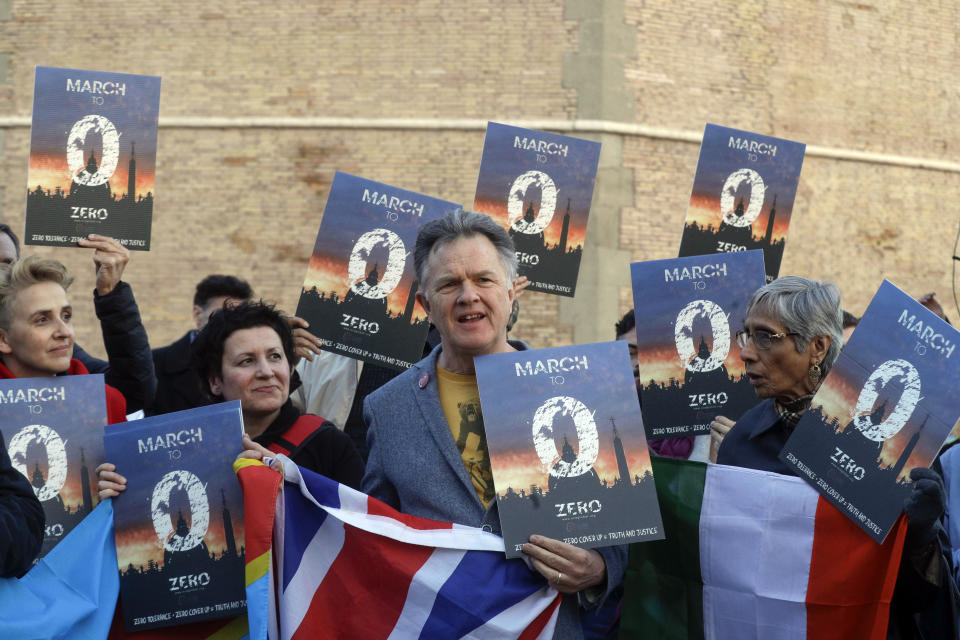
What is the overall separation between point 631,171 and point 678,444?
10.1 m

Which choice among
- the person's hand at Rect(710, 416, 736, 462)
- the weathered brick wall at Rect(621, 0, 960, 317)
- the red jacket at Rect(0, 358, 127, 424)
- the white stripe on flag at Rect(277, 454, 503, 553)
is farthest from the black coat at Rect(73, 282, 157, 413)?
the weathered brick wall at Rect(621, 0, 960, 317)

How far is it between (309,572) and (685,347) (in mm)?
1702

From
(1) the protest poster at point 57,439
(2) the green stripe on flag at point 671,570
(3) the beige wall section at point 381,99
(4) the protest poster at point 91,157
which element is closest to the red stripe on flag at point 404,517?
(2) the green stripe on flag at point 671,570

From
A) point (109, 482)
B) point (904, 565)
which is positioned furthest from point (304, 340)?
point (904, 565)

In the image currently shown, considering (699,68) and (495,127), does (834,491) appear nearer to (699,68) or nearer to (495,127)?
(495,127)

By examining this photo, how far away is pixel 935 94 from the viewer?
16234 mm

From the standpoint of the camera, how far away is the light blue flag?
10.3 ft

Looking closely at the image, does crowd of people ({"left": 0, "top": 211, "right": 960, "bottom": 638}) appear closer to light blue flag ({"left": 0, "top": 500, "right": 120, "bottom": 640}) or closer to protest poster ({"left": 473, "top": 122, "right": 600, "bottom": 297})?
light blue flag ({"left": 0, "top": 500, "right": 120, "bottom": 640})

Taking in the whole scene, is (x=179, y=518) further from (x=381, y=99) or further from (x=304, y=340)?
(x=381, y=99)

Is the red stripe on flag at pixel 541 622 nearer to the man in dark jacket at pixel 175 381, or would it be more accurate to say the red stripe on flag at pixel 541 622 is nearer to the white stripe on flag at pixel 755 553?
the white stripe on flag at pixel 755 553

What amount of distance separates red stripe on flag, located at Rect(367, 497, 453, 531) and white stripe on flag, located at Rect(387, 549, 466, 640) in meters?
0.08

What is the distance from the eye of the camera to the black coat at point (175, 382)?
568cm

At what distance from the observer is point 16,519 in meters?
2.78

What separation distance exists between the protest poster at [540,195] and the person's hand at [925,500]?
93.9 inches
